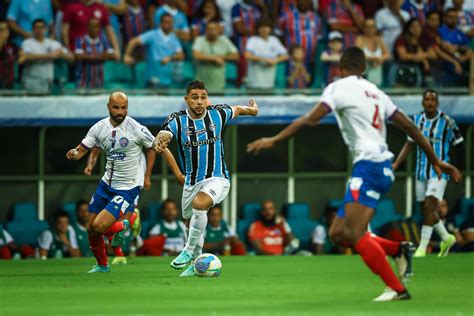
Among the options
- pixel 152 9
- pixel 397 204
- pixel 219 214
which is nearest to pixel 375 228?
pixel 397 204

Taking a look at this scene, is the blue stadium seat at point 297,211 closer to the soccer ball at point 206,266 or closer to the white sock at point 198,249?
the white sock at point 198,249

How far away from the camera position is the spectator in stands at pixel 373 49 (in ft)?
67.5

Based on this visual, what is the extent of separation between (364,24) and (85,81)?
4780 mm

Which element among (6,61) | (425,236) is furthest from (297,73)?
(6,61)

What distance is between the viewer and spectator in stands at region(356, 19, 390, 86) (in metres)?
20.6

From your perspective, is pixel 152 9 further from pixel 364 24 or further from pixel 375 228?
pixel 375 228

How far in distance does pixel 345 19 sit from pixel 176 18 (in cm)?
293

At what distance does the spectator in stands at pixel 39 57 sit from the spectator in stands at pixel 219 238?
3.36 m

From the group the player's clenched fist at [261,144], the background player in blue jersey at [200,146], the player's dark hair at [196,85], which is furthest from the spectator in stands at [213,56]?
the player's clenched fist at [261,144]

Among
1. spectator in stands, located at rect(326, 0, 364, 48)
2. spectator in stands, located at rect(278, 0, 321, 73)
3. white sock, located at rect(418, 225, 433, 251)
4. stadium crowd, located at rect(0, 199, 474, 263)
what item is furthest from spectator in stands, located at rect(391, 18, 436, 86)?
white sock, located at rect(418, 225, 433, 251)

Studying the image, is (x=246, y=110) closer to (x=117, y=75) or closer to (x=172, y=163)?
(x=172, y=163)

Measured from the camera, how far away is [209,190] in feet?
43.9

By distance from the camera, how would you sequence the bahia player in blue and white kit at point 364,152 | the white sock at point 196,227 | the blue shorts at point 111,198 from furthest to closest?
the blue shorts at point 111,198, the white sock at point 196,227, the bahia player in blue and white kit at point 364,152

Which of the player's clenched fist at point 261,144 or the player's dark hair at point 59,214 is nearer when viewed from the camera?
the player's clenched fist at point 261,144
